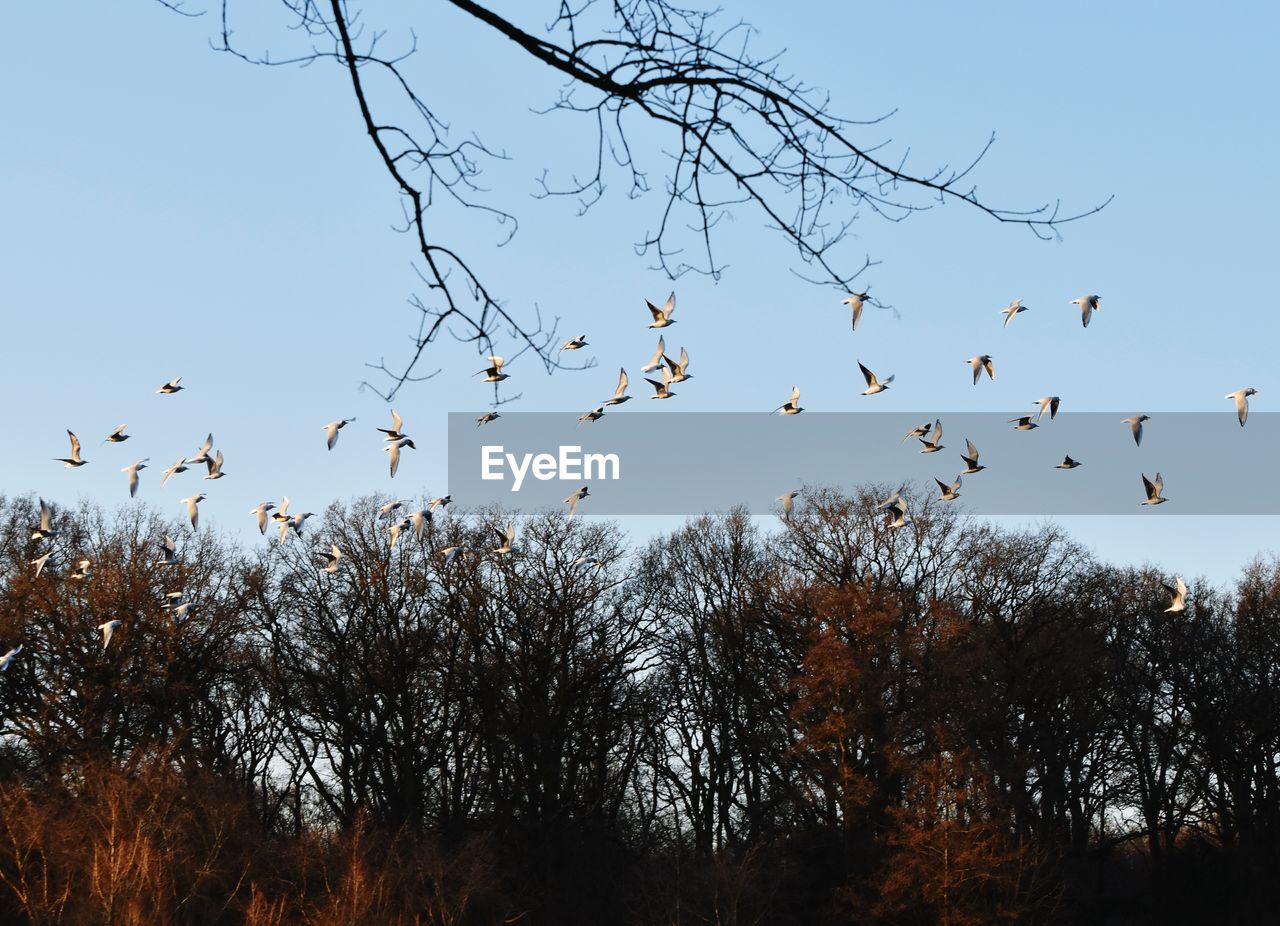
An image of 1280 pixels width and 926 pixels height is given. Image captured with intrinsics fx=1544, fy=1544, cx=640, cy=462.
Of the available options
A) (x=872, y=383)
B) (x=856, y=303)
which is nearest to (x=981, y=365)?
(x=872, y=383)

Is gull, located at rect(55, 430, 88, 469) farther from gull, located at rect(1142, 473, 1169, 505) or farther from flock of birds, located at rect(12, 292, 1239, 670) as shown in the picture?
gull, located at rect(1142, 473, 1169, 505)

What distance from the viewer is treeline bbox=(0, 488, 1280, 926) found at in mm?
33375

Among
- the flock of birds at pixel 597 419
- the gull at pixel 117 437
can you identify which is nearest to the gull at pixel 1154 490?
the flock of birds at pixel 597 419

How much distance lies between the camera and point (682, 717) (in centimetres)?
4362

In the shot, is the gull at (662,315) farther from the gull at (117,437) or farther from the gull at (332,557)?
the gull at (332,557)

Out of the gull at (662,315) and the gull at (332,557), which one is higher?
the gull at (332,557)

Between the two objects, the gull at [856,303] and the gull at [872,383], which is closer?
the gull at [856,303]

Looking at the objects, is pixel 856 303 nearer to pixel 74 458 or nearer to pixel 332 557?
pixel 74 458

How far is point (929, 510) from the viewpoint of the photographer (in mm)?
43500

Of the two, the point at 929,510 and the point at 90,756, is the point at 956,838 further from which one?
the point at 90,756

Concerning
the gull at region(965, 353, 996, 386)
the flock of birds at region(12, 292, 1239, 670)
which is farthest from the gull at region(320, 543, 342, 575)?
the gull at region(965, 353, 996, 386)

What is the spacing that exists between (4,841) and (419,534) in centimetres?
1682

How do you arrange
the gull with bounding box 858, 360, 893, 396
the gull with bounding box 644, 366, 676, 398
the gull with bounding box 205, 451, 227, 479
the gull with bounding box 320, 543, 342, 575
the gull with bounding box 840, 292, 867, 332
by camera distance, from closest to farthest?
1. the gull with bounding box 840, 292, 867, 332
2. the gull with bounding box 644, 366, 676, 398
3. the gull with bounding box 858, 360, 893, 396
4. the gull with bounding box 205, 451, 227, 479
5. the gull with bounding box 320, 543, 342, 575

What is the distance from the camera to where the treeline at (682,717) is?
33375 millimetres
